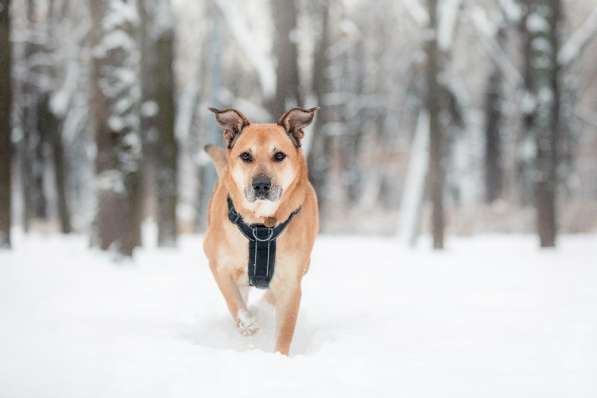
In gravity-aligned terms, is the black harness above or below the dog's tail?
below

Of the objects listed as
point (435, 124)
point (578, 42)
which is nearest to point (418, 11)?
point (435, 124)

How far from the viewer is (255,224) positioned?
4160 millimetres

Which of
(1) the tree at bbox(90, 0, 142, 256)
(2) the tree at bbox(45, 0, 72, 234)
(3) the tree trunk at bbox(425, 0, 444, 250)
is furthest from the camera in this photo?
(2) the tree at bbox(45, 0, 72, 234)

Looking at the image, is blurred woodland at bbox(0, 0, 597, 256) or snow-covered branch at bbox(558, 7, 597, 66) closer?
blurred woodland at bbox(0, 0, 597, 256)

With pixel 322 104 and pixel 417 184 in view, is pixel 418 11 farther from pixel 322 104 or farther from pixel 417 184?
pixel 322 104

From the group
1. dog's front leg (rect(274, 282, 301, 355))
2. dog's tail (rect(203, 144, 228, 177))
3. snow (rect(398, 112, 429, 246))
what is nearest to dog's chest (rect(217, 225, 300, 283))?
dog's front leg (rect(274, 282, 301, 355))

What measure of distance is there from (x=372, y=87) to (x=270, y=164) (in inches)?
1257

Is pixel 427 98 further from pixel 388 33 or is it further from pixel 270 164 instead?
pixel 388 33

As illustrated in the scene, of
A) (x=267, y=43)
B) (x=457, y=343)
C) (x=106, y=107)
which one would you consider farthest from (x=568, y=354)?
(x=267, y=43)

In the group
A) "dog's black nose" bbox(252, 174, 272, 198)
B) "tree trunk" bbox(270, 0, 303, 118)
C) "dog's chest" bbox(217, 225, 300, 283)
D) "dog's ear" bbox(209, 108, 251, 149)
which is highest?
"tree trunk" bbox(270, 0, 303, 118)

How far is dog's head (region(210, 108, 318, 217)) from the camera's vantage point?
405 cm

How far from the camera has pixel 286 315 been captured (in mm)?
4160

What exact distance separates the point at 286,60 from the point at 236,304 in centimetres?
771

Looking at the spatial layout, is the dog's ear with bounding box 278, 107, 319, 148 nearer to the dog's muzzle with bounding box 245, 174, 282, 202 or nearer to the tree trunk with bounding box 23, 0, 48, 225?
the dog's muzzle with bounding box 245, 174, 282, 202
